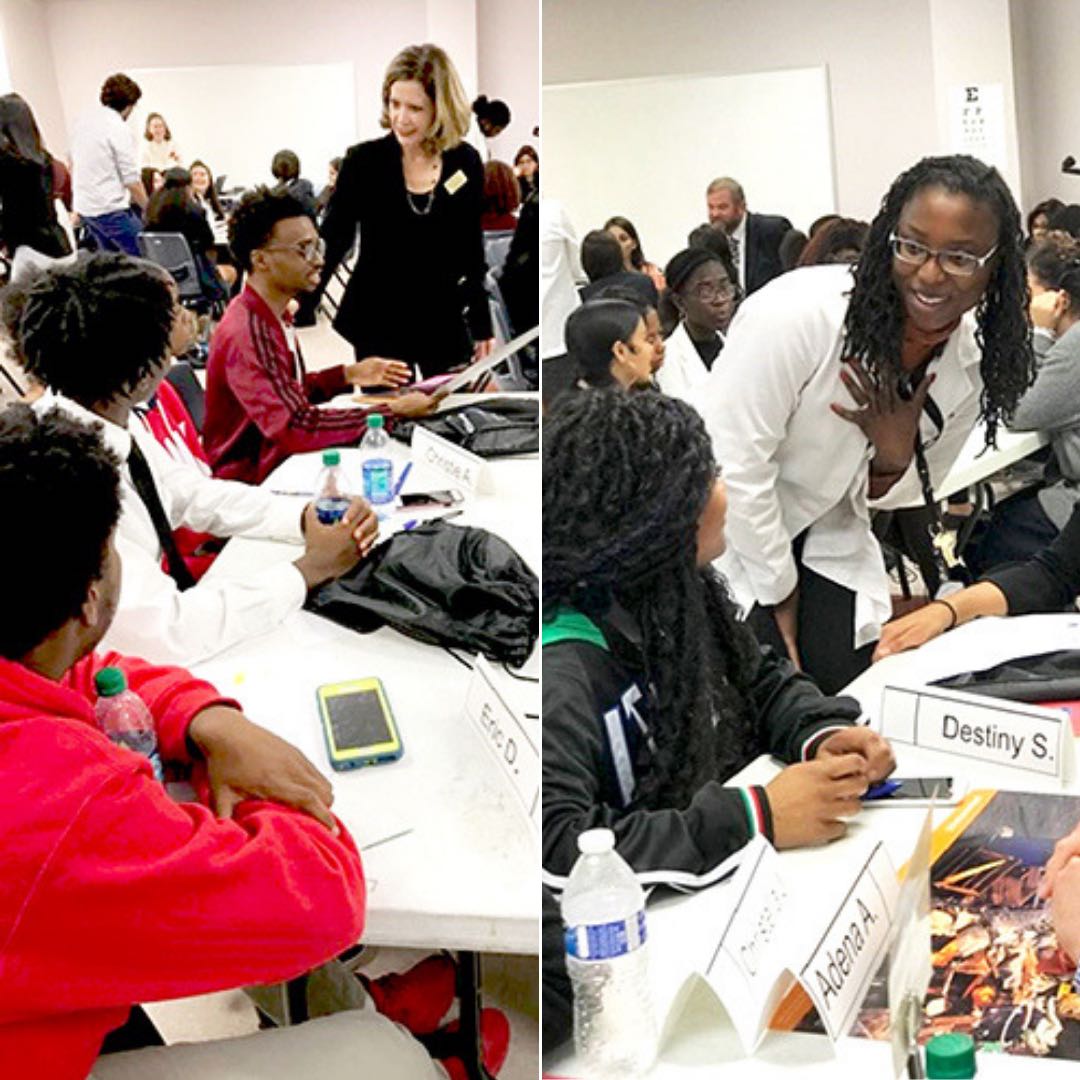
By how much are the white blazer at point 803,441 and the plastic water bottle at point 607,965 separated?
0.29 metres

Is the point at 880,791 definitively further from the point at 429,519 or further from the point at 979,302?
the point at 429,519

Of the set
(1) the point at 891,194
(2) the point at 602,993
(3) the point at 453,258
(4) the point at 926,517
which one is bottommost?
(2) the point at 602,993

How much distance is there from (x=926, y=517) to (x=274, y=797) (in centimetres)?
66

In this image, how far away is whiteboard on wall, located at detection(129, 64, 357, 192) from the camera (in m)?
1.76

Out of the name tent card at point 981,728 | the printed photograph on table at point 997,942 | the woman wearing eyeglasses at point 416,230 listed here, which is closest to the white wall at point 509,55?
the woman wearing eyeglasses at point 416,230

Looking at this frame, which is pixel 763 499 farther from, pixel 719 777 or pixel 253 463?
pixel 253 463

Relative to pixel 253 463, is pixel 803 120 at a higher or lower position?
higher

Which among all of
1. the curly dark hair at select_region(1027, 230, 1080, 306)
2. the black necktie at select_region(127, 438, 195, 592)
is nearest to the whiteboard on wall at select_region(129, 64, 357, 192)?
the black necktie at select_region(127, 438, 195, 592)

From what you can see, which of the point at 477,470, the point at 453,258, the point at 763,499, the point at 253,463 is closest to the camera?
the point at 763,499

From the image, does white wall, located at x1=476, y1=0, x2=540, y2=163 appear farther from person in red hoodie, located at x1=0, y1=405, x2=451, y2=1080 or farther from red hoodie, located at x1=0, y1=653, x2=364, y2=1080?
red hoodie, located at x1=0, y1=653, x2=364, y2=1080

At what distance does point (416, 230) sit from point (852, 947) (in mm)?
1944

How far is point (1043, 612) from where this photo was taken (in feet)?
4.16

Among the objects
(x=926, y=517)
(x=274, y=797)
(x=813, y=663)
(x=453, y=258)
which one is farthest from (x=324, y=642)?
(x=453, y=258)

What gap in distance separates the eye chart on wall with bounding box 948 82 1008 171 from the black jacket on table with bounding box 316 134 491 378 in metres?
1.58
